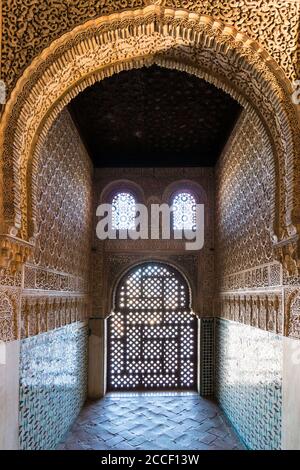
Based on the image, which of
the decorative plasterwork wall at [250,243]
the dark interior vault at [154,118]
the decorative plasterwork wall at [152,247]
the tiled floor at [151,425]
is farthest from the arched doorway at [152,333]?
the dark interior vault at [154,118]

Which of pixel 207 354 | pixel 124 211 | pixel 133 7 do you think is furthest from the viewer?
pixel 124 211

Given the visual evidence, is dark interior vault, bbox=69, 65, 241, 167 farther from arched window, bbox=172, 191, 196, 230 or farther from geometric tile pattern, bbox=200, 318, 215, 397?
geometric tile pattern, bbox=200, 318, 215, 397

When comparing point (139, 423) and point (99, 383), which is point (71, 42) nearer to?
point (139, 423)

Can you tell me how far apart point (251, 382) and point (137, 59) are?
3.73m

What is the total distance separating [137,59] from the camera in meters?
3.36

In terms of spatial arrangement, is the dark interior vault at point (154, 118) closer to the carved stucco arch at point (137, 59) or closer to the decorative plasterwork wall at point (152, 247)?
the decorative plasterwork wall at point (152, 247)

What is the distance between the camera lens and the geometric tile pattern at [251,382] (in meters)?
3.78

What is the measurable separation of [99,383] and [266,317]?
441 cm

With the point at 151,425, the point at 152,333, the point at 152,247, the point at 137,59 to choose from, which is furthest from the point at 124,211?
the point at 137,59

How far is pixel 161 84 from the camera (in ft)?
17.0

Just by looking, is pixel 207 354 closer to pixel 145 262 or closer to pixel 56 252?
pixel 145 262

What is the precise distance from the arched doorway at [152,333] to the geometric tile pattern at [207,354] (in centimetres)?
30

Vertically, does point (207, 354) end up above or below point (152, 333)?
below
